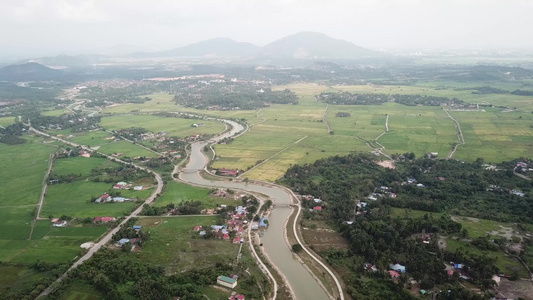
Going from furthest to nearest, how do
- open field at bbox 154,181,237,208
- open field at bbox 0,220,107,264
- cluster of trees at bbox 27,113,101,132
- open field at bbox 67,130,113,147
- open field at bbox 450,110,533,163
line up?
cluster of trees at bbox 27,113,101,132 → open field at bbox 67,130,113,147 → open field at bbox 450,110,533,163 → open field at bbox 154,181,237,208 → open field at bbox 0,220,107,264

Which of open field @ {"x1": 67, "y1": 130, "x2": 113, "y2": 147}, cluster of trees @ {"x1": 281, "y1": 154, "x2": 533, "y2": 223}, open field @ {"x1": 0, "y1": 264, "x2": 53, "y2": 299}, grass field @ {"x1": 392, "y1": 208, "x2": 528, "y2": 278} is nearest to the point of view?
open field @ {"x1": 0, "y1": 264, "x2": 53, "y2": 299}

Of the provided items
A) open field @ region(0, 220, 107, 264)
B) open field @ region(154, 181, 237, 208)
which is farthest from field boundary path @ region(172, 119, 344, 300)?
open field @ region(0, 220, 107, 264)

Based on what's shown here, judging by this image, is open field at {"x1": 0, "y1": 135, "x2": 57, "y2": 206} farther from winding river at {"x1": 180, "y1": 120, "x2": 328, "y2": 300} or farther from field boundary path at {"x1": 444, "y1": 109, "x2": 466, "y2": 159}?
field boundary path at {"x1": 444, "y1": 109, "x2": 466, "y2": 159}

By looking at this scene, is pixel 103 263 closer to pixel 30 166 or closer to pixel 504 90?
pixel 30 166

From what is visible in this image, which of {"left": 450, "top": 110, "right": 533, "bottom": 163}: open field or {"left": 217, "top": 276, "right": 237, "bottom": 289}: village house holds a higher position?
{"left": 450, "top": 110, "right": 533, "bottom": 163}: open field

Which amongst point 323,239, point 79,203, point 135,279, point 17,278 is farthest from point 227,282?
point 79,203

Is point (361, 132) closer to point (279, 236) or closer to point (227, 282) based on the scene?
point (279, 236)

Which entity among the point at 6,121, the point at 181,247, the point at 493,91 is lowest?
the point at 181,247
